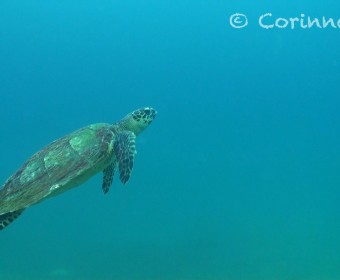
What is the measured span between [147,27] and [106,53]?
112cm

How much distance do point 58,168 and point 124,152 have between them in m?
0.59

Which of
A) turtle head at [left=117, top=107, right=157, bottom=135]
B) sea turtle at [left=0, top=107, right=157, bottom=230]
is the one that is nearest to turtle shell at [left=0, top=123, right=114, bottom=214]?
sea turtle at [left=0, top=107, right=157, bottom=230]

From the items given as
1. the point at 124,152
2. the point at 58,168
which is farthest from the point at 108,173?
the point at 58,168

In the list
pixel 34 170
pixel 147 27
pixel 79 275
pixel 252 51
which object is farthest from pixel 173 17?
pixel 34 170

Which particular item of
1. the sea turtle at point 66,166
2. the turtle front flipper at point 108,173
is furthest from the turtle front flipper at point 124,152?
the turtle front flipper at point 108,173

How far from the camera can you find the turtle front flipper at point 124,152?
12.0 feet

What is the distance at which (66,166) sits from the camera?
A: 3805 millimetres

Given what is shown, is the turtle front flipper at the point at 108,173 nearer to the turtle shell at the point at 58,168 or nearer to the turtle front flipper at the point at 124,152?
the turtle shell at the point at 58,168

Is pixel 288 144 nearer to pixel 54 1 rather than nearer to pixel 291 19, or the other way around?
pixel 291 19

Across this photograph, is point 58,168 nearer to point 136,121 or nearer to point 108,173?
point 108,173

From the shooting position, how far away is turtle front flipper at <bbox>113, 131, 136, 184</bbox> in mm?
3670

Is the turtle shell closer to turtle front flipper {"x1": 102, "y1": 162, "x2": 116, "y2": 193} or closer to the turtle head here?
turtle front flipper {"x1": 102, "y1": 162, "x2": 116, "y2": 193}

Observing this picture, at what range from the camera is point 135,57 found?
32.9 ft

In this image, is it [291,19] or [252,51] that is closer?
[291,19]
